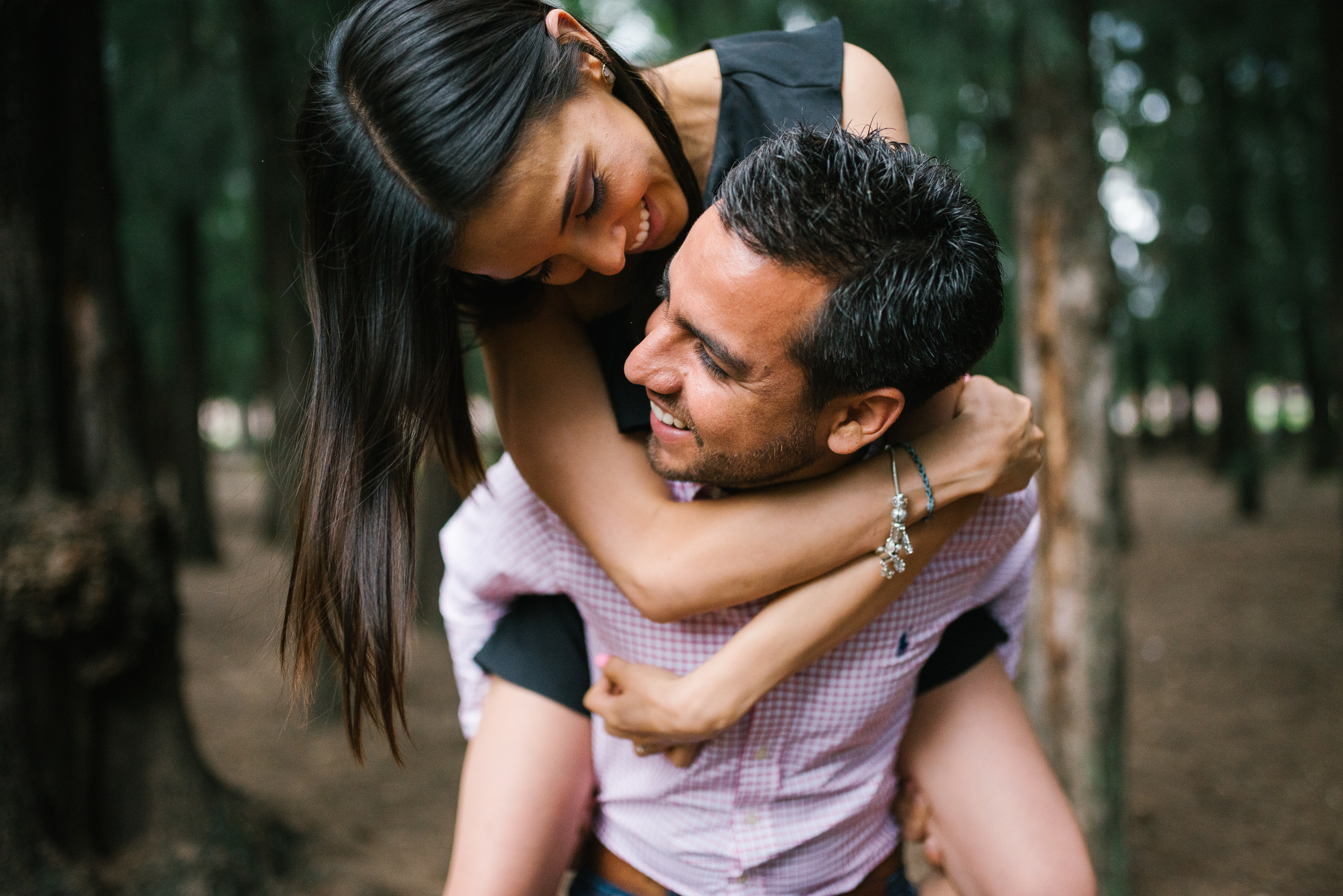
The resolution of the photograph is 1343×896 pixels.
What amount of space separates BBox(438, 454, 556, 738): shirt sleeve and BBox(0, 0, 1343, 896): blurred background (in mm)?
402

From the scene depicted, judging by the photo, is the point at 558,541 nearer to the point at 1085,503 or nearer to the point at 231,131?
the point at 1085,503

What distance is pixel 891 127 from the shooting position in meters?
1.96

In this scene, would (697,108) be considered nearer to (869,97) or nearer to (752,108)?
(752,108)

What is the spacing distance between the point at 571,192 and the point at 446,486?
6.32 meters

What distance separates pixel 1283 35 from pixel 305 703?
10223 mm

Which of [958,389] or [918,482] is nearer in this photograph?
[918,482]

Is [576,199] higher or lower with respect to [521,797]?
higher

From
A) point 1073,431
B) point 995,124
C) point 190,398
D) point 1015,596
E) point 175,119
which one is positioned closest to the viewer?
point 1015,596

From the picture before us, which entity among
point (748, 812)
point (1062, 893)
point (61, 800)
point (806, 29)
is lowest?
point (61, 800)

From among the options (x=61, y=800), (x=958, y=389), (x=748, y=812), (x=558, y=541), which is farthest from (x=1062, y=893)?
(x=61, y=800)

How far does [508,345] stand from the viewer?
1.94m

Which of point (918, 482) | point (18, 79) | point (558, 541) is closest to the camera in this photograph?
point (918, 482)

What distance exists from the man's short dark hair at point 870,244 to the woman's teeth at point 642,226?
0.18 metres

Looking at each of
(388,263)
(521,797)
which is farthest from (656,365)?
(521,797)
